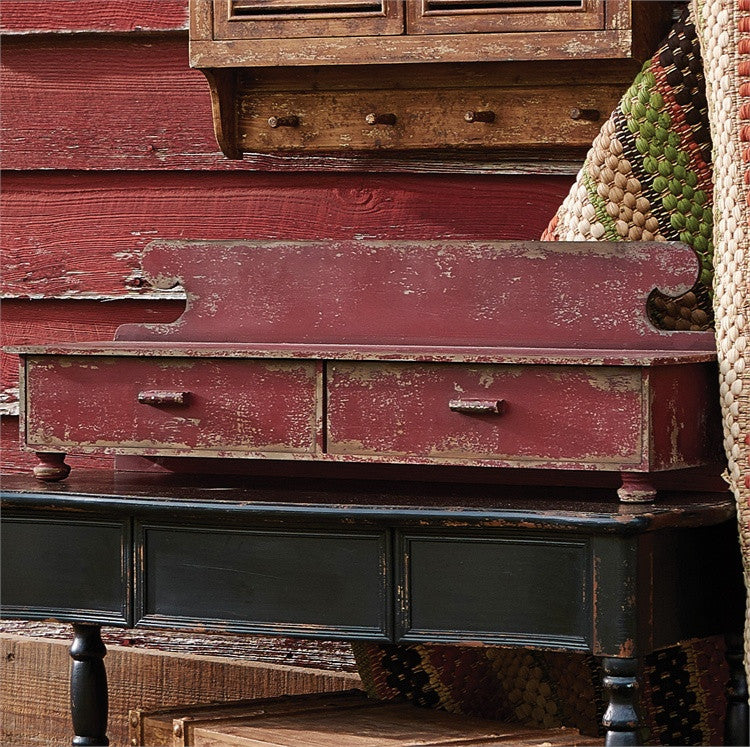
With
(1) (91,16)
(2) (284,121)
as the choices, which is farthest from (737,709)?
(1) (91,16)

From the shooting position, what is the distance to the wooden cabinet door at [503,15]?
8.00 ft

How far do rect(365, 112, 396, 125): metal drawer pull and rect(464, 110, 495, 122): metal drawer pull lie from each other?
16cm

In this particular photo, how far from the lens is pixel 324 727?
243 cm

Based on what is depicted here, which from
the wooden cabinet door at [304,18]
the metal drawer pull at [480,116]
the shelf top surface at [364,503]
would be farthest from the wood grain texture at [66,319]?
the metal drawer pull at [480,116]

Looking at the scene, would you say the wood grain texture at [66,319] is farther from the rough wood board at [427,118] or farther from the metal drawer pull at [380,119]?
the metal drawer pull at [380,119]

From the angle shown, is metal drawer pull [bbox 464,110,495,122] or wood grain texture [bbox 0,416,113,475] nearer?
metal drawer pull [bbox 464,110,495,122]

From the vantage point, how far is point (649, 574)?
2092 millimetres

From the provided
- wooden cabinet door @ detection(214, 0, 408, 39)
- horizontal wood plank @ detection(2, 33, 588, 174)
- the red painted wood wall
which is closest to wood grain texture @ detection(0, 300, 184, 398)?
the red painted wood wall

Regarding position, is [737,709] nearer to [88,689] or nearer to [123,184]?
[88,689]

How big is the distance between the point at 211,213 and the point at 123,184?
9.3 inches

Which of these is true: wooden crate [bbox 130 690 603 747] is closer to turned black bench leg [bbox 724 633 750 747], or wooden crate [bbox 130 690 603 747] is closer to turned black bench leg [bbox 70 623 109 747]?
turned black bench leg [bbox 70 623 109 747]

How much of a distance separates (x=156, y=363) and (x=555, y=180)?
101 cm

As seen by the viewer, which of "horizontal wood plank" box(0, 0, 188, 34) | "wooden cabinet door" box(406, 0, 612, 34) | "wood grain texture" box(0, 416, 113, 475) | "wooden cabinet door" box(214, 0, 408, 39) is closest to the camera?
"wooden cabinet door" box(406, 0, 612, 34)

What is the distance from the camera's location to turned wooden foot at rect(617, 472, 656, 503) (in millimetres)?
2127
